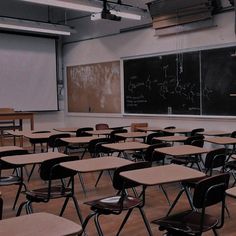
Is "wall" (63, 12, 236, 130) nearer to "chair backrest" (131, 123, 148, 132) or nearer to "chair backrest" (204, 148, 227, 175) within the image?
"chair backrest" (131, 123, 148, 132)

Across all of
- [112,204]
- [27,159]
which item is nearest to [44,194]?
[27,159]

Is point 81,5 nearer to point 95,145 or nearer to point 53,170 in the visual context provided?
point 95,145

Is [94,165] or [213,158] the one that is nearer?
[94,165]

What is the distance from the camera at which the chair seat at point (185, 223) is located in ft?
7.95

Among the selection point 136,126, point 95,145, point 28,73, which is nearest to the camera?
point 95,145

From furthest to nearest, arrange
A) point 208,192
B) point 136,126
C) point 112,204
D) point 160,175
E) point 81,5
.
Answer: point 136,126 < point 81,5 < point 112,204 < point 160,175 < point 208,192

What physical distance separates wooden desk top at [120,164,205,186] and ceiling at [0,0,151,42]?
6718 mm

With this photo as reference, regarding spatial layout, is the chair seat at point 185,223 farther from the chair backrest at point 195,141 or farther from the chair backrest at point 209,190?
the chair backrest at point 195,141

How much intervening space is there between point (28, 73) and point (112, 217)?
7.91 metres

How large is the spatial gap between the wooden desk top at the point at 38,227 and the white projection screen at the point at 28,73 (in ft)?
30.2

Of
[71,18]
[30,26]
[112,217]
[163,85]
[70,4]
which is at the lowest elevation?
[112,217]

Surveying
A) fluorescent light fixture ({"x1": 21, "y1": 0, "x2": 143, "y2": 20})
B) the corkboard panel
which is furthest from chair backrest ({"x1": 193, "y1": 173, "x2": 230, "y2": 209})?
the corkboard panel

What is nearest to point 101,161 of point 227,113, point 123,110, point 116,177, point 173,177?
point 116,177

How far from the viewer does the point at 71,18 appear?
11562 millimetres
